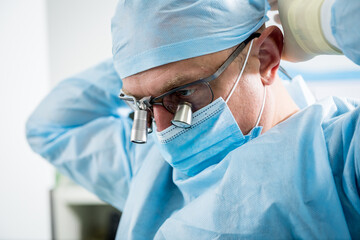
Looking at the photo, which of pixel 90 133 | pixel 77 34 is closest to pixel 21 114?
pixel 77 34

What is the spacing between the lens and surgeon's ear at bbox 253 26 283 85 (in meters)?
0.98

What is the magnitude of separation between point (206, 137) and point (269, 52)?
0.32m

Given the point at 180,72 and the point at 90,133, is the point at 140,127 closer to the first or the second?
the point at 180,72

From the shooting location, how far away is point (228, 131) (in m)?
0.95

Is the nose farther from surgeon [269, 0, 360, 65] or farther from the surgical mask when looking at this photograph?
surgeon [269, 0, 360, 65]

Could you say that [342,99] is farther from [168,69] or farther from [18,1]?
[18,1]

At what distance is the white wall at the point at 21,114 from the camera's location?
219 centimetres

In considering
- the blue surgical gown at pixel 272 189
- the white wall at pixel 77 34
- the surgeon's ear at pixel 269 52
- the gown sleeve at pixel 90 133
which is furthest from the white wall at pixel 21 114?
the surgeon's ear at pixel 269 52

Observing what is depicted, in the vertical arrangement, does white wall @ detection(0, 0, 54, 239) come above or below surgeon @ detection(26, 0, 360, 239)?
below

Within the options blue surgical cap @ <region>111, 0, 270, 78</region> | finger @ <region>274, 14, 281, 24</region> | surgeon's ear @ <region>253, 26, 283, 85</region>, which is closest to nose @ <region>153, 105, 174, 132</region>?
blue surgical cap @ <region>111, 0, 270, 78</region>

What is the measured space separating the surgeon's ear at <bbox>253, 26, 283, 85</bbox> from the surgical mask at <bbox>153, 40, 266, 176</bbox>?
7cm

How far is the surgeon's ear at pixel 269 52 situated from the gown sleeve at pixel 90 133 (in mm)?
680

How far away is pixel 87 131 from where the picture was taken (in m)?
1.54

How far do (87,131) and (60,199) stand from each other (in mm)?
1030
